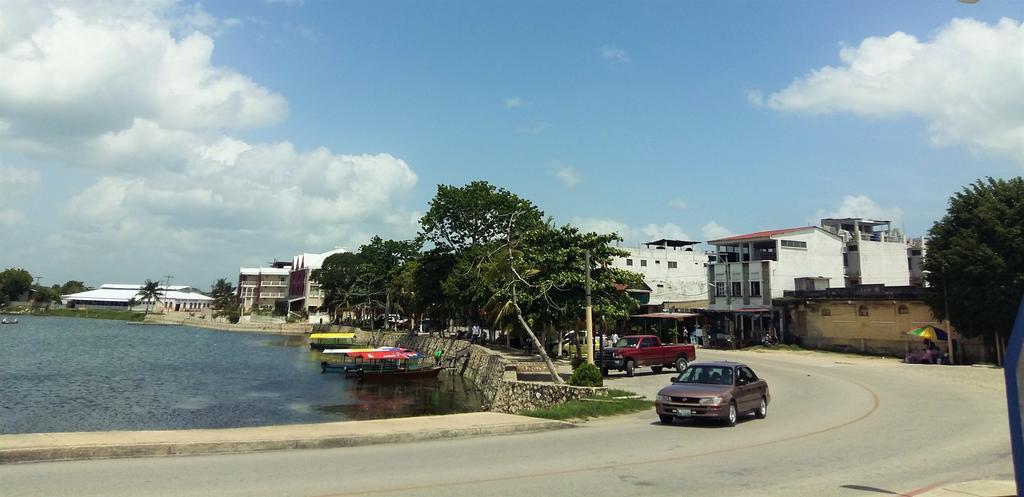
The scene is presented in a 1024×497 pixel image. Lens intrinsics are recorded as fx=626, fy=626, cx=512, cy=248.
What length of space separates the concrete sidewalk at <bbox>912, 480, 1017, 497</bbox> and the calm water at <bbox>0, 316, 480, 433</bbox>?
26202mm

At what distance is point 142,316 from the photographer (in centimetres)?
17450

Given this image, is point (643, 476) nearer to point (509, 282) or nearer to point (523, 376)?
point (509, 282)

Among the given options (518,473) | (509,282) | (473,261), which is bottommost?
(518,473)

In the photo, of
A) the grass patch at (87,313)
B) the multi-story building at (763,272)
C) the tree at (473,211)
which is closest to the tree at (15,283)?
the grass patch at (87,313)

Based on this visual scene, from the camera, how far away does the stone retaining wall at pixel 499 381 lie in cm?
2406

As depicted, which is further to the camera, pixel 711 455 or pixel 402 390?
pixel 402 390

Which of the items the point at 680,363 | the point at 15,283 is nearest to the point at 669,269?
the point at 680,363

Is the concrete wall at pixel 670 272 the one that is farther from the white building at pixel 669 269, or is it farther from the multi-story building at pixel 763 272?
the multi-story building at pixel 763 272

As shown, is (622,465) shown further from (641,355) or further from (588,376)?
(641,355)

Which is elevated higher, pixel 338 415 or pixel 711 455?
pixel 711 455

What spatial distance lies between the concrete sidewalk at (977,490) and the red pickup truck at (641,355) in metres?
22.7

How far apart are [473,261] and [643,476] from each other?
151 feet

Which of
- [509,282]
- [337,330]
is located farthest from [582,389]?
[337,330]

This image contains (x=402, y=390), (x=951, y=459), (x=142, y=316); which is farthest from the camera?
(x=142, y=316)
